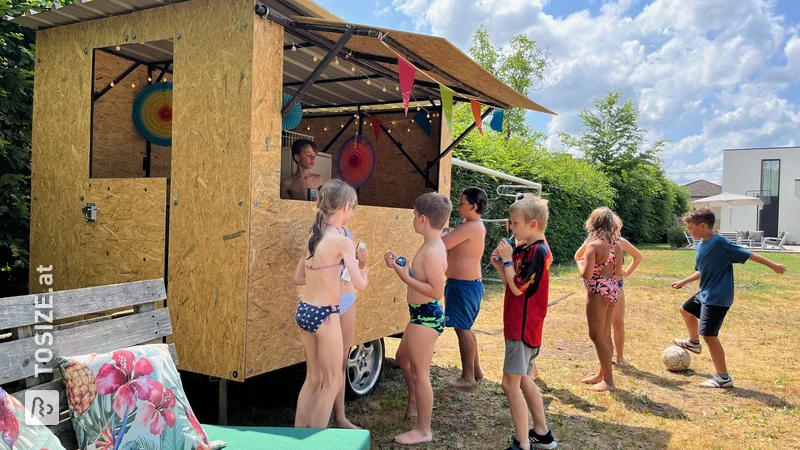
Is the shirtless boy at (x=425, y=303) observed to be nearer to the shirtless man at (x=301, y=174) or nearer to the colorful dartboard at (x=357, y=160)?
the shirtless man at (x=301, y=174)

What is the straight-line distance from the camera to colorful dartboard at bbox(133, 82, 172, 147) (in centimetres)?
547

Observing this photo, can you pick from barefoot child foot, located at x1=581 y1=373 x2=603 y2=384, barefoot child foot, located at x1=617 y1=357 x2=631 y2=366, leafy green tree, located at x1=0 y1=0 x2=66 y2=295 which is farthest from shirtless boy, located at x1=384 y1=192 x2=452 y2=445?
leafy green tree, located at x1=0 y1=0 x2=66 y2=295

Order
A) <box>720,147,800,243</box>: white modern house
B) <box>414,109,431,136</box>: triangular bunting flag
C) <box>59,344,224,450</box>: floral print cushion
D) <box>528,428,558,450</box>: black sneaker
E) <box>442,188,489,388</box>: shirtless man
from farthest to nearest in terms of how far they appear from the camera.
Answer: <box>720,147,800,243</box>: white modern house, <box>414,109,431,136</box>: triangular bunting flag, <box>442,188,489,388</box>: shirtless man, <box>528,428,558,450</box>: black sneaker, <box>59,344,224,450</box>: floral print cushion

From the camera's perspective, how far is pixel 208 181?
361cm

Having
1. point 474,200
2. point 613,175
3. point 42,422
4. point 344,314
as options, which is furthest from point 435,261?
point 613,175

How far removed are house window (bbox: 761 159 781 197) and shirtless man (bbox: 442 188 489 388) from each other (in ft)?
145

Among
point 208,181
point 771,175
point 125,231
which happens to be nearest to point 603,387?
point 208,181

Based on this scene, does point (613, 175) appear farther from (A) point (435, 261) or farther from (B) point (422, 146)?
(A) point (435, 261)

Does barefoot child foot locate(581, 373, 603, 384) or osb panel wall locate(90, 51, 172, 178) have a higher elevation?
osb panel wall locate(90, 51, 172, 178)

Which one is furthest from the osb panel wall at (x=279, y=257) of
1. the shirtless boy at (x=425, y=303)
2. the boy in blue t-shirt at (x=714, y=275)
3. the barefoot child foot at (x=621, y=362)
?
the boy in blue t-shirt at (x=714, y=275)

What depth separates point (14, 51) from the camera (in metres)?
5.33

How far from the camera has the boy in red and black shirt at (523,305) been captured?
3.48m

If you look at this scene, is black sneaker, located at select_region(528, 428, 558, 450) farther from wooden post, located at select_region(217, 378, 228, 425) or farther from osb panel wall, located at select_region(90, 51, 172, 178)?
osb panel wall, located at select_region(90, 51, 172, 178)

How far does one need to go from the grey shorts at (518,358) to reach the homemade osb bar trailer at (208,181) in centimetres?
146
